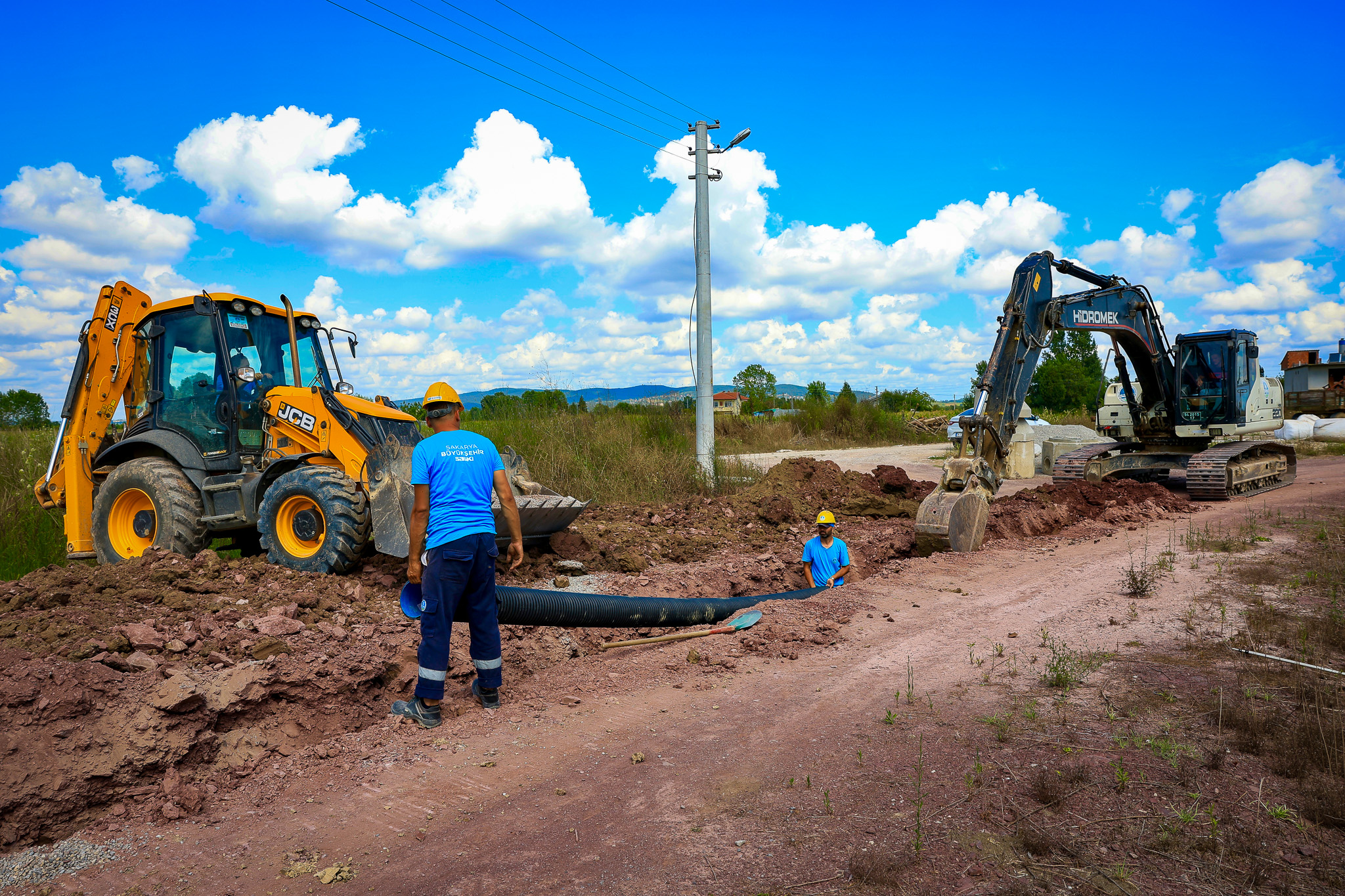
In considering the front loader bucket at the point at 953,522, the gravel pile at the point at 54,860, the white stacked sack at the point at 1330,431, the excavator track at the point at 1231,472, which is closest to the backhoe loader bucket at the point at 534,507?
A: the front loader bucket at the point at 953,522

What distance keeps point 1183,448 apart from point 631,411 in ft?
39.9

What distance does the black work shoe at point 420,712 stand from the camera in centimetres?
474

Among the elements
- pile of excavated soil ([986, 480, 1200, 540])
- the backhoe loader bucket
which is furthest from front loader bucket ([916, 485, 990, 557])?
the backhoe loader bucket

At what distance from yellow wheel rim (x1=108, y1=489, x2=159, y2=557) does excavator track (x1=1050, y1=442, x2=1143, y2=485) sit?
15.2m

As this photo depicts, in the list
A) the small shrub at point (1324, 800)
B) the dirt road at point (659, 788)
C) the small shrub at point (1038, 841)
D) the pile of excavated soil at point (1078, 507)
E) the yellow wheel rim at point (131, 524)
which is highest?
the yellow wheel rim at point (131, 524)

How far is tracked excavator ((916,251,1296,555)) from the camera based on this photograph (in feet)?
37.0

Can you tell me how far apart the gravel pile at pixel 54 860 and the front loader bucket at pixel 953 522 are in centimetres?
836

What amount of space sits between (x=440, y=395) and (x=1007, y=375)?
27.7ft

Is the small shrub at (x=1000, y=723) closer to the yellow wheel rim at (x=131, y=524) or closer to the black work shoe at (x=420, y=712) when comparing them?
the black work shoe at (x=420, y=712)

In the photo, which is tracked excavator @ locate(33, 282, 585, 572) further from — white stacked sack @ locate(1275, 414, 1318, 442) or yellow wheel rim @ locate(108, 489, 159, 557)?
white stacked sack @ locate(1275, 414, 1318, 442)

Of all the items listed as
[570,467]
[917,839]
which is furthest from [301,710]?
[570,467]

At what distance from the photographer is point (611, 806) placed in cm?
369

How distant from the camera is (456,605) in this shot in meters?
4.95

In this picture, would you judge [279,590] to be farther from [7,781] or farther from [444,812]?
[444,812]
